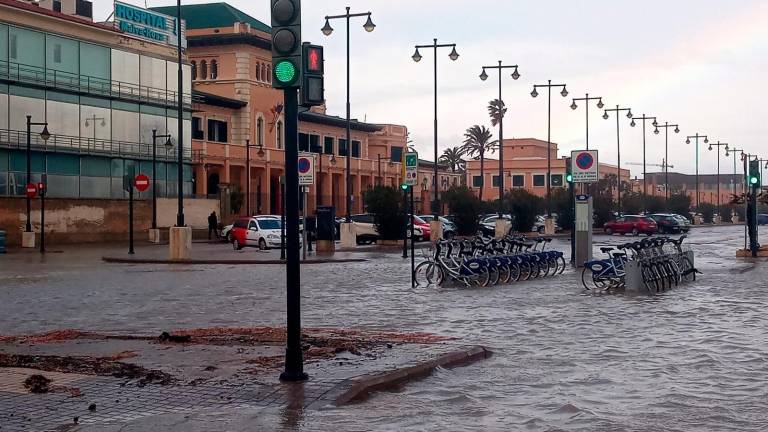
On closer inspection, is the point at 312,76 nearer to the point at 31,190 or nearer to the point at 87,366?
the point at 87,366

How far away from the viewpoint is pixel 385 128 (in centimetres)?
10112

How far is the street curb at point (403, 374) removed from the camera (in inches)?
378

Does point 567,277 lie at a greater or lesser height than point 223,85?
lesser

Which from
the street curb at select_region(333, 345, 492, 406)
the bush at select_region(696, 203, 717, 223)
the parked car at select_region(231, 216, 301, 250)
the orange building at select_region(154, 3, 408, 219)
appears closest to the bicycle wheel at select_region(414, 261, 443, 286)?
the street curb at select_region(333, 345, 492, 406)

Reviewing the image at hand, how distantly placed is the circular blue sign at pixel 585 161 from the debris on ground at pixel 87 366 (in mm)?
21291

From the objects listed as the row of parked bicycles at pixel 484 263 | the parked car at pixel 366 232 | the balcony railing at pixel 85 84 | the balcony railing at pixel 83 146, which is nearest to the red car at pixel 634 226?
the parked car at pixel 366 232

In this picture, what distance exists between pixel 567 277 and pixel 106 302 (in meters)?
11.9

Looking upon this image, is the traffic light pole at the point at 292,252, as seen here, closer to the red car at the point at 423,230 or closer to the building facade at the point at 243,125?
the red car at the point at 423,230

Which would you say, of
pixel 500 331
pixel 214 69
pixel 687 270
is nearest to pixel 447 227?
pixel 687 270

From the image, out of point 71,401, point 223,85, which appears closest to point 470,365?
point 71,401

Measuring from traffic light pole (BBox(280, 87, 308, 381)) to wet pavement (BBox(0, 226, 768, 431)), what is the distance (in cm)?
53

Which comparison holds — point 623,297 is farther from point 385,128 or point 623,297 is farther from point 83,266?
point 385,128

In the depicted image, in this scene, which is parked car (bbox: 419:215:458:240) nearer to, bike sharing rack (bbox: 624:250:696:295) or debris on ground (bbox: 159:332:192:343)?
bike sharing rack (bbox: 624:250:696:295)

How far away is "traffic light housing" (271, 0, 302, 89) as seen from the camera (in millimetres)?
10047
